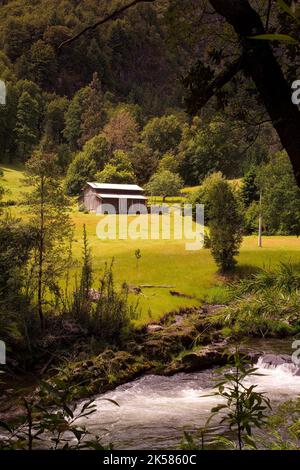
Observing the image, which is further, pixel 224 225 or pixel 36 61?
pixel 36 61

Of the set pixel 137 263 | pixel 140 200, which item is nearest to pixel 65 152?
pixel 140 200

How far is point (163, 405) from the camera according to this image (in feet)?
58.2

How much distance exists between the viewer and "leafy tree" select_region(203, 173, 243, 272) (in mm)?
38250

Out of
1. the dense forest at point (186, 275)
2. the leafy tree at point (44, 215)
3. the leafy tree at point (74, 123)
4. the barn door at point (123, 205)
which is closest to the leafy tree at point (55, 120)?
the leafy tree at point (74, 123)

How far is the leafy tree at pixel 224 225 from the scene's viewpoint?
38.2 m

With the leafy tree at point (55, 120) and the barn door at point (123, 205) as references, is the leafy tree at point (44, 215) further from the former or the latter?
the leafy tree at point (55, 120)

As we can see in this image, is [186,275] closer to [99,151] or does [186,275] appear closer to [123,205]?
[123,205]

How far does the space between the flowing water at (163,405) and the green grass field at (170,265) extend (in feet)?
25.1

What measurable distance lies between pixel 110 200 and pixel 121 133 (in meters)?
64.4

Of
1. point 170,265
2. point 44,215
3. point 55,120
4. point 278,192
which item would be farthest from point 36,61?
point 44,215

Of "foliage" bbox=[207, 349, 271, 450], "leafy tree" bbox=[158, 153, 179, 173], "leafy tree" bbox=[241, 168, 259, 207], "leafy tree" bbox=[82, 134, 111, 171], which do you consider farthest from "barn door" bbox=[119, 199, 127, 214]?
"foliage" bbox=[207, 349, 271, 450]

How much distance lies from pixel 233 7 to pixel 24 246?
68.2ft
